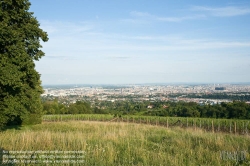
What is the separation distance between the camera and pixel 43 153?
6.69 meters

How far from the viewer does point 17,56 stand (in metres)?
11.7

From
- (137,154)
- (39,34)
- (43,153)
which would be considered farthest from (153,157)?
(39,34)

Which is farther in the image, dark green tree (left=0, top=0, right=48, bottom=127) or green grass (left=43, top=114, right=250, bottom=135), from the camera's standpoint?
green grass (left=43, top=114, right=250, bottom=135)

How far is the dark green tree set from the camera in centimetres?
1117

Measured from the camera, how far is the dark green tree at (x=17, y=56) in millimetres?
11172

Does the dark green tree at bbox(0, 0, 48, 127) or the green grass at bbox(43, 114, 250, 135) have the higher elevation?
the dark green tree at bbox(0, 0, 48, 127)

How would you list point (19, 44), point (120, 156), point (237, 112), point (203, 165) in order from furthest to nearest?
point (237, 112), point (19, 44), point (120, 156), point (203, 165)

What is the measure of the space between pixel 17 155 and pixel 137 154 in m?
3.68

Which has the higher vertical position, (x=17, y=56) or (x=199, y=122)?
(x=17, y=56)

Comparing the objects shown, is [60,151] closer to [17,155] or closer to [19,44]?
[17,155]

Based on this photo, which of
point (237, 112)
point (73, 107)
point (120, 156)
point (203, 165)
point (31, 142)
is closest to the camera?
point (203, 165)

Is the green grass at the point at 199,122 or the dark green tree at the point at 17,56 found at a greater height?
the dark green tree at the point at 17,56

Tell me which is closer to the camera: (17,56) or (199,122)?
(17,56)

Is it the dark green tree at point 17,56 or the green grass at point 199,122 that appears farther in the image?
the green grass at point 199,122
